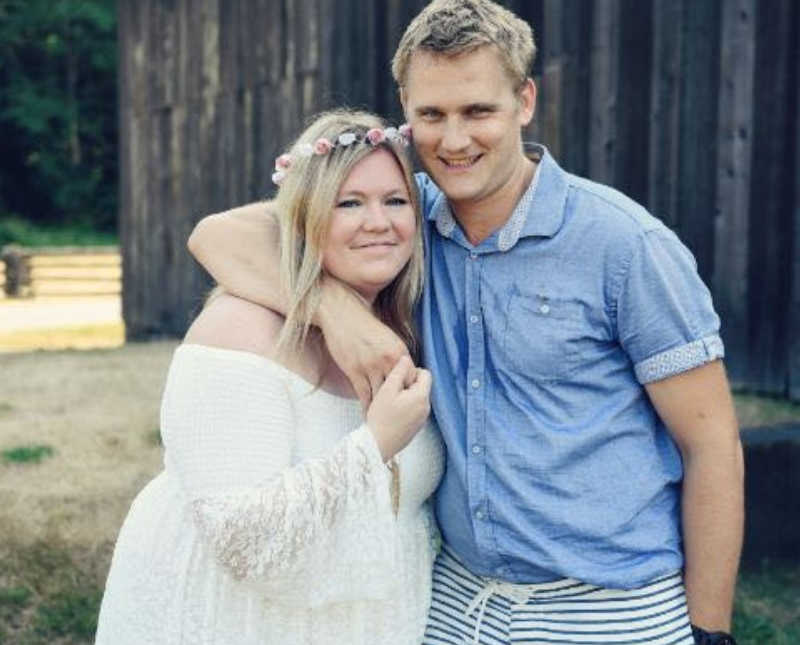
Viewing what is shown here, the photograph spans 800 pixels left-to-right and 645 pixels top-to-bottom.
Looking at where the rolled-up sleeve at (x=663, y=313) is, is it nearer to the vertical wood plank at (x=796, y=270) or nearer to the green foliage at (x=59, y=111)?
the vertical wood plank at (x=796, y=270)

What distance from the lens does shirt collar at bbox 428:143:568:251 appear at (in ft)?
9.29

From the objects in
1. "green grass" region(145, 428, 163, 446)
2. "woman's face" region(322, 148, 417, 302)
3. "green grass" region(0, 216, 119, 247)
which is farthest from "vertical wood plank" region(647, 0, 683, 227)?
"green grass" region(0, 216, 119, 247)

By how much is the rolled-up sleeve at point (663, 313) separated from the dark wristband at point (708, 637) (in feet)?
1.78

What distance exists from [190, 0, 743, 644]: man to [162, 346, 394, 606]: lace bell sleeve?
188mm

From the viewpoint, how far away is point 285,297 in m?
2.87

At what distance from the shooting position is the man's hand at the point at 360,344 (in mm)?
2791

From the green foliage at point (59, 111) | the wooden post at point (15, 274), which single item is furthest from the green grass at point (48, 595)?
the green foliage at point (59, 111)

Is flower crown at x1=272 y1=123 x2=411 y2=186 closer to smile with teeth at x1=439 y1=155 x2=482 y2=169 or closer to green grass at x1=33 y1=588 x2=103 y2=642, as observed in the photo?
smile with teeth at x1=439 y1=155 x2=482 y2=169

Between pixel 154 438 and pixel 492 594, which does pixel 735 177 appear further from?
pixel 492 594

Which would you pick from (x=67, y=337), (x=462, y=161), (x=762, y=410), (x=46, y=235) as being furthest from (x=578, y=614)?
(x=46, y=235)

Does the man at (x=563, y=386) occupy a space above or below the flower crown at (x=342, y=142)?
below

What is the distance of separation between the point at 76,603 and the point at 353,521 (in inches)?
111

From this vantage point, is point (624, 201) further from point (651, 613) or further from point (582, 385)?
point (651, 613)

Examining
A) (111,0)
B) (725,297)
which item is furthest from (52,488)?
(111,0)
